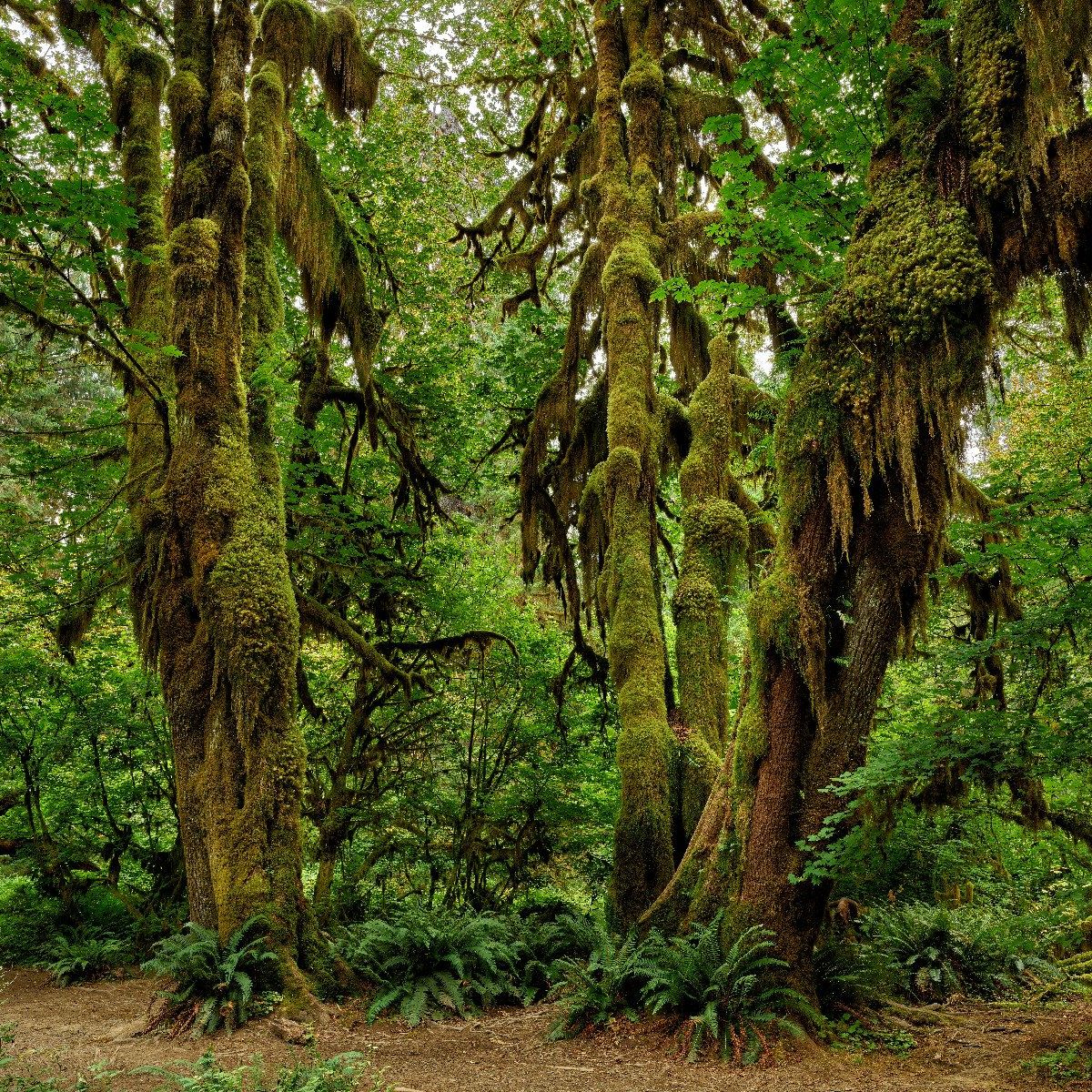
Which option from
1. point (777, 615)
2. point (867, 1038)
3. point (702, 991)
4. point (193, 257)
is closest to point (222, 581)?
point (193, 257)

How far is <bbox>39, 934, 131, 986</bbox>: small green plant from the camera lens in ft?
26.6

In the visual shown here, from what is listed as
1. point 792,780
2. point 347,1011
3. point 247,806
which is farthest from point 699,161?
point 347,1011

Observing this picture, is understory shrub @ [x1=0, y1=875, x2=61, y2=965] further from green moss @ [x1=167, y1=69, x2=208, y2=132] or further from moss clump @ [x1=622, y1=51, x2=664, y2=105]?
moss clump @ [x1=622, y1=51, x2=664, y2=105]

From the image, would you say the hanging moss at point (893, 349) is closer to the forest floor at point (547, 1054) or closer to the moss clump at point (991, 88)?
the moss clump at point (991, 88)

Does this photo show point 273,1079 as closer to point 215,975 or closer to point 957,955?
point 215,975

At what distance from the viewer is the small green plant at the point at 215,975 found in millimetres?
5855

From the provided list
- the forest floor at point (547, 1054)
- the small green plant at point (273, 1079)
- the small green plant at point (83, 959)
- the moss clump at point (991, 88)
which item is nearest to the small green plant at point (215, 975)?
the forest floor at point (547, 1054)

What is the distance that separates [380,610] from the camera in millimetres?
11156

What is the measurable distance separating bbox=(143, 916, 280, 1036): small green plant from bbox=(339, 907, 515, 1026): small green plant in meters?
1.16

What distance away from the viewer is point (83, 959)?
8.23m

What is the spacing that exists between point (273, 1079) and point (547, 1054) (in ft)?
6.46

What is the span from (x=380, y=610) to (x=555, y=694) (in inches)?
108

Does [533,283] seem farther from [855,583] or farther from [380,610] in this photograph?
[855,583]

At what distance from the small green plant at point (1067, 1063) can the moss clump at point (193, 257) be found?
866 centimetres
